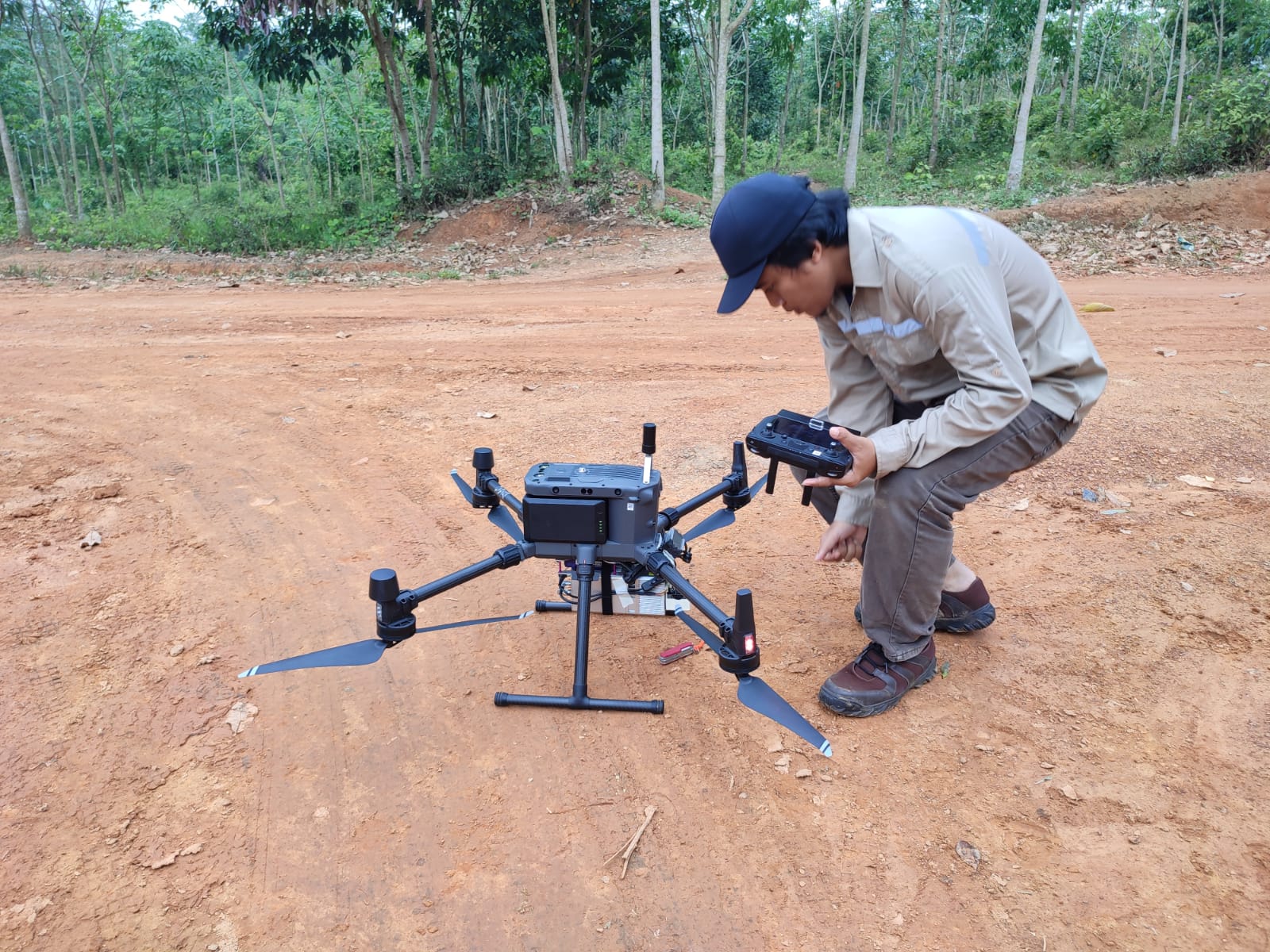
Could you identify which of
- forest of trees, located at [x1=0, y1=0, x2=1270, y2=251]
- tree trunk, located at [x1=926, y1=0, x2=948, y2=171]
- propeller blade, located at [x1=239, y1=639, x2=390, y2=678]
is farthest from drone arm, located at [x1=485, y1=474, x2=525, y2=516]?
tree trunk, located at [x1=926, y1=0, x2=948, y2=171]

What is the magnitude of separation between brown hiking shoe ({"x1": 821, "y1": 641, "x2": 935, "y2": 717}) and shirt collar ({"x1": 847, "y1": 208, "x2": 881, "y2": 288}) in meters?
1.09

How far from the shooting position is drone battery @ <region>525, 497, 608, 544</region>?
7.44 ft

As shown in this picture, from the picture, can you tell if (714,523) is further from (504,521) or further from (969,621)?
(969,621)

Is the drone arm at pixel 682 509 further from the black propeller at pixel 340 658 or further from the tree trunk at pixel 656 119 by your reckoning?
the tree trunk at pixel 656 119

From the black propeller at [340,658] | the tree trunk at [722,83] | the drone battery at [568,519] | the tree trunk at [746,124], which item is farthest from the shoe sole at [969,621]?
the tree trunk at [746,124]

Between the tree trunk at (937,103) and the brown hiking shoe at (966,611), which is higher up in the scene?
the tree trunk at (937,103)

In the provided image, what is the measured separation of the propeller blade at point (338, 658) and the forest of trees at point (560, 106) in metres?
13.5

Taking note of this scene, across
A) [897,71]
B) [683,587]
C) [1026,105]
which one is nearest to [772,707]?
[683,587]

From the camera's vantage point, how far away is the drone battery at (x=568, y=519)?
2268 millimetres

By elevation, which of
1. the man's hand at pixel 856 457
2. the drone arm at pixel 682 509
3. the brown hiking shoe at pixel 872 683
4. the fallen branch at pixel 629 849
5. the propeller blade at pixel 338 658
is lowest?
the fallen branch at pixel 629 849

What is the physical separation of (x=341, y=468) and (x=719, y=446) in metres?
1.97

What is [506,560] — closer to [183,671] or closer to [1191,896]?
[183,671]

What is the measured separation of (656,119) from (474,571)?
13.8 meters

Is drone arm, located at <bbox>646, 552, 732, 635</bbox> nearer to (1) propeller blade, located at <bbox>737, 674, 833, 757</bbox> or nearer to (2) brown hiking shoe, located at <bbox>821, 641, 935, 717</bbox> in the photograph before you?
(1) propeller blade, located at <bbox>737, 674, 833, 757</bbox>
